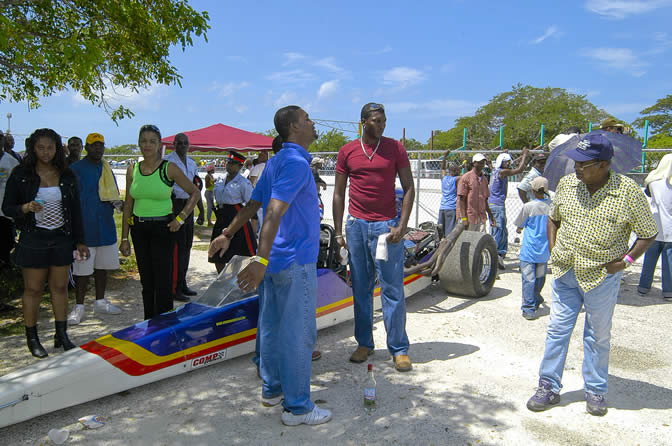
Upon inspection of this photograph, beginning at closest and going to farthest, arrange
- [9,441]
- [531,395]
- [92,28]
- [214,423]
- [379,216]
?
[9,441] < [214,423] < [531,395] < [379,216] < [92,28]

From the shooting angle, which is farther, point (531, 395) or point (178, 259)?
point (178, 259)

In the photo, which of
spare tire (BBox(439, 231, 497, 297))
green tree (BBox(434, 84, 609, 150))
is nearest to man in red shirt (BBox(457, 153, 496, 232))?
spare tire (BBox(439, 231, 497, 297))

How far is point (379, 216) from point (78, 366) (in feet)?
8.00

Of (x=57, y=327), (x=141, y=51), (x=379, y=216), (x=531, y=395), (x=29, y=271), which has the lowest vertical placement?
(x=531, y=395)

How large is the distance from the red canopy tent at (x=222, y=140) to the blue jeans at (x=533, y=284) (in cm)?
831

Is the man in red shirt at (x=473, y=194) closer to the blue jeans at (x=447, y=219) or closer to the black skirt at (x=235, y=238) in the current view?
the blue jeans at (x=447, y=219)

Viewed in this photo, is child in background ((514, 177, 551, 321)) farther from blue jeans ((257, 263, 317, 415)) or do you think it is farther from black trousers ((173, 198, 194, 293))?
black trousers ((173, 198, 194, 293))

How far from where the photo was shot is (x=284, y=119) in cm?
313

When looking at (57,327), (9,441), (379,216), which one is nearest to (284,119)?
(379,216)

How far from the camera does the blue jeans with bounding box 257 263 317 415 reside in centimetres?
305

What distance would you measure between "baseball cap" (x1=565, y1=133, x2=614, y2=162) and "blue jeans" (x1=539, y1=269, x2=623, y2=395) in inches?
30.7

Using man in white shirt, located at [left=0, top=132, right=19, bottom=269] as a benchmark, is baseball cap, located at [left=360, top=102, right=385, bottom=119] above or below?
above

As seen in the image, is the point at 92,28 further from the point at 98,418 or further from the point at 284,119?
the point at 98,418

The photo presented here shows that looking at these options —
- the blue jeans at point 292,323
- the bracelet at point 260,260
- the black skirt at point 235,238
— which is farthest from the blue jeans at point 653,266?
the bracelet at point 260,260
